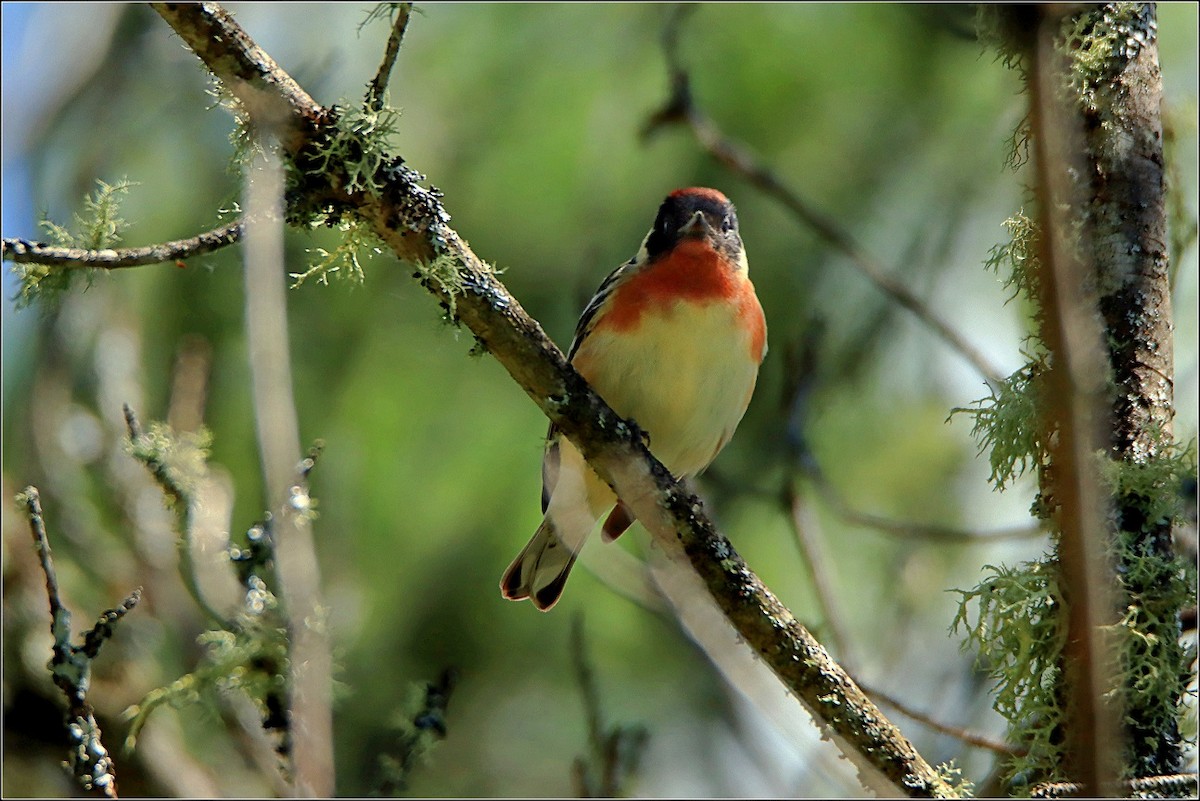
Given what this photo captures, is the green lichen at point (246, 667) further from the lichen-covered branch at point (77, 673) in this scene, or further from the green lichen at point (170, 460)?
the green lichen at point (170, 460)

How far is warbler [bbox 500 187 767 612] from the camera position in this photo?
3988 millimetres

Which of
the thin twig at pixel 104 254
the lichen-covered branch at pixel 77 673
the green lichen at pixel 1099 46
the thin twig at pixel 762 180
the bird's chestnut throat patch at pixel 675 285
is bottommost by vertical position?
the lichen-covered branch at pixel 77 673

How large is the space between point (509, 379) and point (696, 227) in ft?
5.76

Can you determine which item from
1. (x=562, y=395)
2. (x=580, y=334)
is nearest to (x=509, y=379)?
(x=580, y=334)

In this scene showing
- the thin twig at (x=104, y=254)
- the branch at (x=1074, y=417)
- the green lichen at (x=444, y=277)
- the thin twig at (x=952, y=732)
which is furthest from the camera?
the thin twig at (x=952, y=732)

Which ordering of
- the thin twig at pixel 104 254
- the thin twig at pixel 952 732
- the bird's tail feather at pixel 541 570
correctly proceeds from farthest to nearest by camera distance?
the bird's tail feather at pixel 541 570 < the thin twig at pixel 952 732 < the thin twig at pixel 104 254

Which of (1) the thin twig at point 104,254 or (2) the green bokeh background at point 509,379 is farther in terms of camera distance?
(2) the green bokeh background at point 509,379

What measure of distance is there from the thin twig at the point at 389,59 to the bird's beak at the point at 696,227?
1.89 metres

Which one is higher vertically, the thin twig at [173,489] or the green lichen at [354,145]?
the green lichen at [354,145]

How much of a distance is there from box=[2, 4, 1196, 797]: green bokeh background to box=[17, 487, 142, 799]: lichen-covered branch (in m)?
2.29

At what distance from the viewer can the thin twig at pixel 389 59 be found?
2.28 metres

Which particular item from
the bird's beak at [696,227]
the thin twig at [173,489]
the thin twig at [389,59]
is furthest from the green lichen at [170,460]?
the bird's beak at [696,227]

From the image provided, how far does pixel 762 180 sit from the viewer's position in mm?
4805

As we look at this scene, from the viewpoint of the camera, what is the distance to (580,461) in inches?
172
